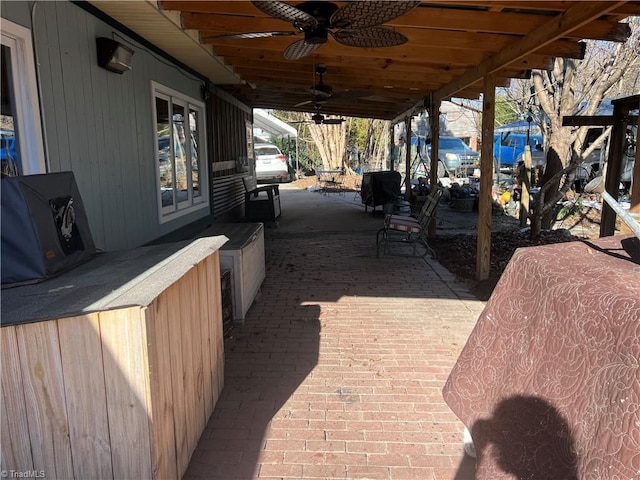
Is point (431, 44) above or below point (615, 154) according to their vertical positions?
above

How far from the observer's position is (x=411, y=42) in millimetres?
4965

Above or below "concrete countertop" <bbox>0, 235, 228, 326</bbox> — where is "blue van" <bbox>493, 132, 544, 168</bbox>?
above

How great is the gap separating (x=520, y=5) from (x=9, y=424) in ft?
14.1

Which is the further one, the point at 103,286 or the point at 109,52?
the point at 109,52

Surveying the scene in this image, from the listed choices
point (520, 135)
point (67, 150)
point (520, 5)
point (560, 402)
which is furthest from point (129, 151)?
point (520, 135)

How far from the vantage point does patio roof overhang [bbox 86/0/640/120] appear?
391 centimetres

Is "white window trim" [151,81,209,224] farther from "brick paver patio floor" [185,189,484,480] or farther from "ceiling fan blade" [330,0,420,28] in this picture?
"ceiling fan blade" [330,0,420,28]

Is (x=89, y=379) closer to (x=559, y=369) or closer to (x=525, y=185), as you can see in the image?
(x=559, y=369)

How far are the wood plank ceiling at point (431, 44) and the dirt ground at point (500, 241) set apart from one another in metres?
2.46

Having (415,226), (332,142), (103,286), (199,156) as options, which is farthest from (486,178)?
(332,142)

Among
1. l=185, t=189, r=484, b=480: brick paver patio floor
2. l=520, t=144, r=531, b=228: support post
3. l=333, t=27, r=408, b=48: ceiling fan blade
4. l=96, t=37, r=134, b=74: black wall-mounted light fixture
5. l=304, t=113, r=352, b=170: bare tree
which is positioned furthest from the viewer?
l=304, t=113, r=352, b=170: bare tree

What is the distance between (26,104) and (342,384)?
109 inches

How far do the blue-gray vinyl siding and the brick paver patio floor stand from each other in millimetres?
1514

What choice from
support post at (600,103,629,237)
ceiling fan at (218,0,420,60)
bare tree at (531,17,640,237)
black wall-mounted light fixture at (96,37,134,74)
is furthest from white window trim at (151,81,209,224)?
bare tree at (531,17,640,237)
